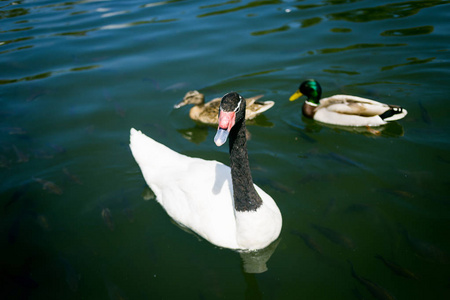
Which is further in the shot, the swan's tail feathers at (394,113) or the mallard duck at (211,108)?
the mallard duck at (211,108)

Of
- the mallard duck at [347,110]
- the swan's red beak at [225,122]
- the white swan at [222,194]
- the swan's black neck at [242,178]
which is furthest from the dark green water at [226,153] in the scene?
the swan's red beak at [225,122]

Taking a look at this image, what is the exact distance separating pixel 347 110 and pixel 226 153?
94.9 inches

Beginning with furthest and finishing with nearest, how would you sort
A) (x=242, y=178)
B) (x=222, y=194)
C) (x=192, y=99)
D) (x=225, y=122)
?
(x=192, y=99) → (x=222, y=194) → (x=242, y=178) → (x=225, y=122)

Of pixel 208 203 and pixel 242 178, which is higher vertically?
pixel 242 178

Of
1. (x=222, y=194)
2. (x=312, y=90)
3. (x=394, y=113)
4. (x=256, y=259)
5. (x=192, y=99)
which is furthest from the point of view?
(x=192, y=99)

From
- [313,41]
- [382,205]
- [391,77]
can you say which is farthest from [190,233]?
[313,41]

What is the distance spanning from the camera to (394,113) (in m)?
6.71

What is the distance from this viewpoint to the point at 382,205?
5250 mm

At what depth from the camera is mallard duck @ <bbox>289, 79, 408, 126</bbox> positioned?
677cm

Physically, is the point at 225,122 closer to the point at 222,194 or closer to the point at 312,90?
the point at 222,194

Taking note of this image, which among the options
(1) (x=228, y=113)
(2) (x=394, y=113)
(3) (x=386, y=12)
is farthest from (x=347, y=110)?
(3) (x=386, y=12)

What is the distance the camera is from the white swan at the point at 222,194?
4.22 meters

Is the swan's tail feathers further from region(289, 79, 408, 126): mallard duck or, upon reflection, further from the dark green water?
the dark green water

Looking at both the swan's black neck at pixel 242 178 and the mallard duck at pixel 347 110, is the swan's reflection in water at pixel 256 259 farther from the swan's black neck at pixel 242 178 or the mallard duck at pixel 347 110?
the mallard duck at pixel 347 110
